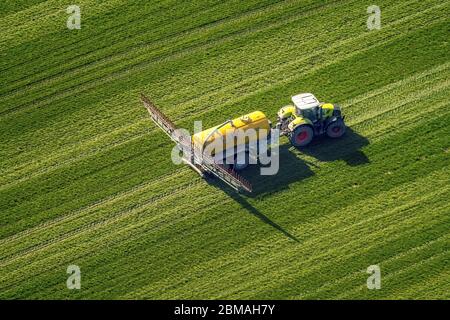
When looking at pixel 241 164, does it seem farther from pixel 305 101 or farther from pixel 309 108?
pixel 305 101

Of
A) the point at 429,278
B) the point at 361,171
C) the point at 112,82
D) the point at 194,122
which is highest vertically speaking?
the point at 112,82

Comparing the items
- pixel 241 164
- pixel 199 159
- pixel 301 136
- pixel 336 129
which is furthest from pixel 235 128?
pixel 336 129

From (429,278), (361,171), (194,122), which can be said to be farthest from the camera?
(194,122)

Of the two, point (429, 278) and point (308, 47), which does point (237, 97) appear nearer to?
point (308, 47)

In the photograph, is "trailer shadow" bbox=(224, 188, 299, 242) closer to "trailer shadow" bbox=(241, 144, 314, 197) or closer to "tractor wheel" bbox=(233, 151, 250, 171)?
"trailer shadow" bbox=(241, 144, 314, 197)

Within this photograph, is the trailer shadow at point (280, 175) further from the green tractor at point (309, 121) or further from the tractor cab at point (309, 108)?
the tractor cab at point (309, 108)

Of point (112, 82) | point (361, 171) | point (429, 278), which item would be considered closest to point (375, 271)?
point (429, 278)
